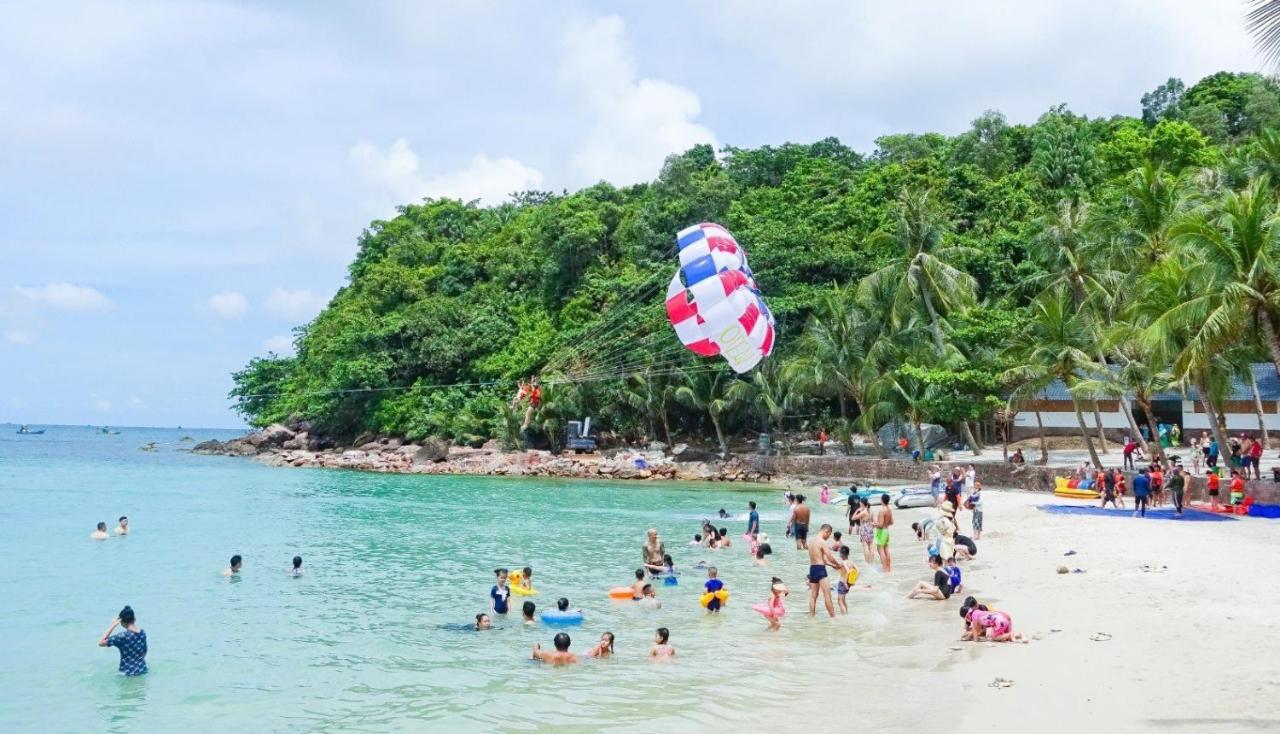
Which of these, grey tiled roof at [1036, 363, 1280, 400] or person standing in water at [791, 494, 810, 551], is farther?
grey tiled roof at [1036, 363, 1280, 400]

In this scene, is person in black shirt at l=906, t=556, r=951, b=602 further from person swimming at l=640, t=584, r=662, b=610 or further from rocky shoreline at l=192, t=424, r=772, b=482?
rocky shoreline at l=192, t=424, r=772, b=482

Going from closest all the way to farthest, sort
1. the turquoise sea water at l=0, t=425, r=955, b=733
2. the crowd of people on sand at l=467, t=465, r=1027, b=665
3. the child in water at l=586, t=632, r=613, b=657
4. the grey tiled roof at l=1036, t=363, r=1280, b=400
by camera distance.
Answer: the turquoise sea water at l=0, t=425, r=955, b=733
the crowd of people on sand at l=467, t=465, r=1027, b=665
the child in water at l=586, t=632, r=613, b=657
the grey tiled roof at l=1036, t=363, r=1280, b=400

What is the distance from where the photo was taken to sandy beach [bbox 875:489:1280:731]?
26.4 feet

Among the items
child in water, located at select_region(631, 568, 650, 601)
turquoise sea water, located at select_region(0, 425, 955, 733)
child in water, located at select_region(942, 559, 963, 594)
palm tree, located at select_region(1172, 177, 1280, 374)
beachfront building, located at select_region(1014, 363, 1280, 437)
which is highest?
palm tree, located at select_region(1172, 177, 1280, 374)

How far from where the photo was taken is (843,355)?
39938mm

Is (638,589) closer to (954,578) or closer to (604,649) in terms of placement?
(604,649)

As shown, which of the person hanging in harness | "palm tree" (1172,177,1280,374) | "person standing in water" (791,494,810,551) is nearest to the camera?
"palm tree" (1172,177,1280,374)

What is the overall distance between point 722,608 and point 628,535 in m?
9.97

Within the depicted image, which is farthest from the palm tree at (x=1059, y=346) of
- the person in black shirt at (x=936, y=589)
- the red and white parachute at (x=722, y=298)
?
the person in black shirt at (x=936, y=589)

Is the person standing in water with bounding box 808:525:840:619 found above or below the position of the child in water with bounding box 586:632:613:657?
above

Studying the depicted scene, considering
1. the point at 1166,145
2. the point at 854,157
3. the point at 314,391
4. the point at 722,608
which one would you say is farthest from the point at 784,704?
the point at 854,157

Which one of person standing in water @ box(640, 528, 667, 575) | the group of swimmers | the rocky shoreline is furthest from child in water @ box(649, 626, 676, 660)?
the rocky shoreline

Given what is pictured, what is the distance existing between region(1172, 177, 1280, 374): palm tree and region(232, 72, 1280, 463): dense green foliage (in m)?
0.05

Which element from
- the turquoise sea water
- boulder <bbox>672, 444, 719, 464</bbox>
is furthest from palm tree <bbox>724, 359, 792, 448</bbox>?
the turquoise sea water
